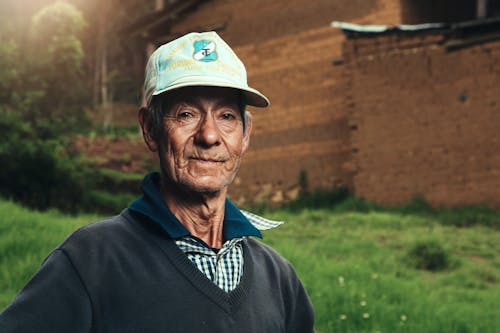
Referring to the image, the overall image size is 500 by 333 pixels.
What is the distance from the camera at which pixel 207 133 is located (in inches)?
80.1

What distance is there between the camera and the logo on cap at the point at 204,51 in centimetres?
197

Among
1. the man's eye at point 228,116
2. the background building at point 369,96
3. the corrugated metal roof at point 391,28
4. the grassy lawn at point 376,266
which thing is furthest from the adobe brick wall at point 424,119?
the man's eye at point 228,116

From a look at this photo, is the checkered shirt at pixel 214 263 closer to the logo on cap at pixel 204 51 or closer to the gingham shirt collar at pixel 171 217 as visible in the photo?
the gingham shirt collar at pixel 171 217

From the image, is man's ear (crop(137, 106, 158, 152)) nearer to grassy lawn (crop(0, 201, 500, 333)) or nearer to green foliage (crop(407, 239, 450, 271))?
grassy lawn (crop(0, 201, 500, 333))

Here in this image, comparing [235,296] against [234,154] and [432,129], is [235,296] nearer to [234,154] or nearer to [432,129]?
[234,154]

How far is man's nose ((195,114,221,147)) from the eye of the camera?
80.2 inches

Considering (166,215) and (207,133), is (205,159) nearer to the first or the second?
(207,133)

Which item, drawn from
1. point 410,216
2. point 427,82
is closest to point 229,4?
point 427,82

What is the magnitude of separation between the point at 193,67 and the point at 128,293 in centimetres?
62

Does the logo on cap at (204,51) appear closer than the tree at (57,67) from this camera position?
Yes

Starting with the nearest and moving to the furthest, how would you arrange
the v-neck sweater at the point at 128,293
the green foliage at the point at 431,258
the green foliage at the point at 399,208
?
1. the v-neck sweater at the point at 128,293
2. the green foliage at the point at 431,258
3. the green foliage at the point at 399,208

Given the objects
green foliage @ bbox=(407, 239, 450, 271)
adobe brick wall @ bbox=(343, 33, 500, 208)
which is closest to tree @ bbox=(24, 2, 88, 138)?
adobe brick wall @ bbox=(343, 33, 500, 208)

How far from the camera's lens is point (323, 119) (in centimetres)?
1392

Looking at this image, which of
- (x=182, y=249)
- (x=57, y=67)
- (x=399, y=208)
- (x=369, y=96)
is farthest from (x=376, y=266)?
(x=57, y=67)
